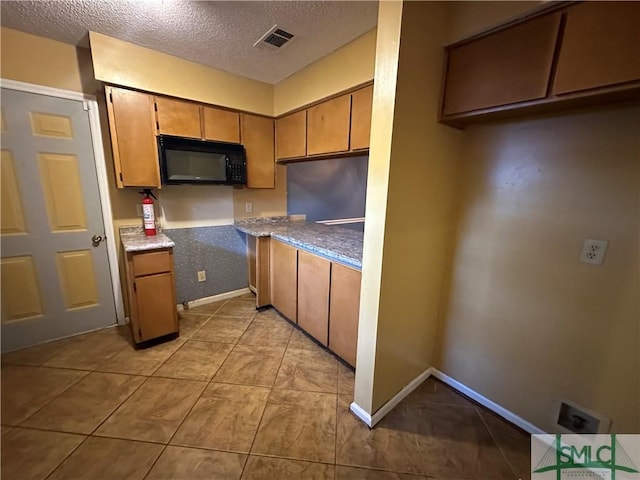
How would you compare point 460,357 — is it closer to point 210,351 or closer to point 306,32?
point 210,351

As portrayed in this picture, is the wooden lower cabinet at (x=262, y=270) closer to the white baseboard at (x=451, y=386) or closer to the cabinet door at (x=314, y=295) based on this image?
the cabinet door at (x=314, y=295)

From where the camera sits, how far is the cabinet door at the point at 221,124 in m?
2.43

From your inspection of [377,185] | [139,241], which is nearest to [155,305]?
[139,241]

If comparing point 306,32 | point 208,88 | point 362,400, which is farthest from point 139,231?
point 362,400

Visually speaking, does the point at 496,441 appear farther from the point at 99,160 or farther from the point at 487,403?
the point at 99,160

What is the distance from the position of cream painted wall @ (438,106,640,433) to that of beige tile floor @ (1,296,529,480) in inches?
15.5

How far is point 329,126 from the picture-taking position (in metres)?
2.19

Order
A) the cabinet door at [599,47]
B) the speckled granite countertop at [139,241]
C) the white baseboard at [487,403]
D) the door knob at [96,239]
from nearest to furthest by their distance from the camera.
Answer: the cabinet door at [599,47], the white baseboard at [487,403], the speckled granite countertop at [139,241], the door knob at [96,239]

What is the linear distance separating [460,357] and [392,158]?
4.77 ft

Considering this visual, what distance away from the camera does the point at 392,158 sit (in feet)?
4.01

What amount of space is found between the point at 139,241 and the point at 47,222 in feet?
2.43

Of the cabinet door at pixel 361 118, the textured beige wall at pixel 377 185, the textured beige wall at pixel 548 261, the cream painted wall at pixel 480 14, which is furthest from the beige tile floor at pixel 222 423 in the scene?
the cream painted wall at pixel 480 14

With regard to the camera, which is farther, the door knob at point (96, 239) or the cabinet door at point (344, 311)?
the door knob at point (96, 239)

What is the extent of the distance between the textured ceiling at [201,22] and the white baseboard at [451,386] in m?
2.41
